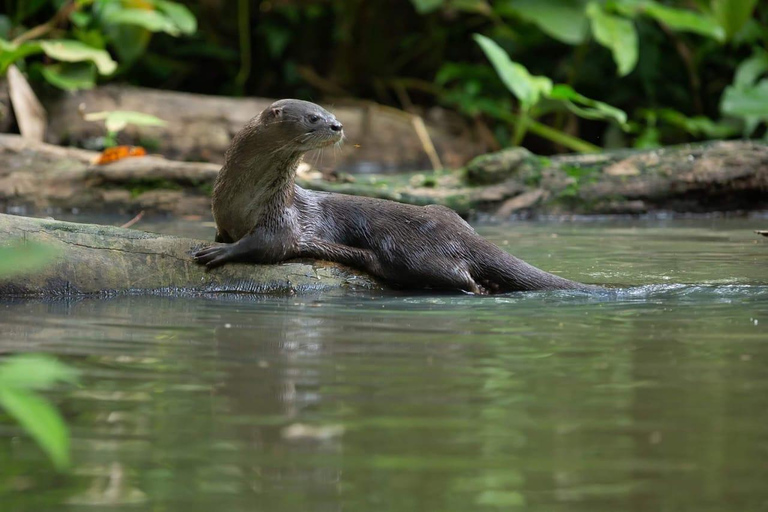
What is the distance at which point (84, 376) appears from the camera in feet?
7.48

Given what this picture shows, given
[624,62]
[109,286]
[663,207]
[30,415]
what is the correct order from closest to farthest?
[30,415] < [109,286] < [663,207] < [624,62]

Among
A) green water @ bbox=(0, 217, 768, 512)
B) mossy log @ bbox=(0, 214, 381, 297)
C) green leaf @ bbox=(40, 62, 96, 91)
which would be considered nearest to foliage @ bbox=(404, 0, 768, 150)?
green leaf @ bbox=(40, 62, 96, 91)

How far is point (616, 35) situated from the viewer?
28.2 feet

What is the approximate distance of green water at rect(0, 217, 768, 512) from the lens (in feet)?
5.07

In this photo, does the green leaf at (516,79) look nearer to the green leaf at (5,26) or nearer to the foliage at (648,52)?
the foliage at (648,52)

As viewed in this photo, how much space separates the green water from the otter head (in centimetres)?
62

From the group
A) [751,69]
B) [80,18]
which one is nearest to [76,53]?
[80,18]

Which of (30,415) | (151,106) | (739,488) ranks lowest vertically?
(739,488)

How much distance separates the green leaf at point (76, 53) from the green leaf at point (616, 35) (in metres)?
3.90

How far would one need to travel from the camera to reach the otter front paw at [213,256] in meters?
3.75

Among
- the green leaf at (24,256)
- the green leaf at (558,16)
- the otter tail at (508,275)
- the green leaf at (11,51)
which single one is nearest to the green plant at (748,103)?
the green leaf at (558,16)

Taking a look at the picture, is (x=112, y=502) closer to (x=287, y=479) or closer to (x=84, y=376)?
(x=287, y=479)

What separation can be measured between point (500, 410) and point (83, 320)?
1.55 meters

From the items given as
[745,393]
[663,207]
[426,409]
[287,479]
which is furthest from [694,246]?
[287,479]
